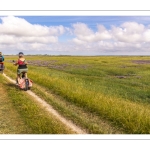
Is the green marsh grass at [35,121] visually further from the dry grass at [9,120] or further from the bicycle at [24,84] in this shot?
the bicycle at [24,84]

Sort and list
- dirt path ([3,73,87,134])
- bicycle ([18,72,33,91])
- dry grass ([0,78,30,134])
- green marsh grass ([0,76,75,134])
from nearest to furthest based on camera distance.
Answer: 1. green marsh grass ([0,76,75,134])
2. dry grass ([0,78,30,134])
3. dirt path ([3,73,87,134])
4. bicycle ([18,72,33,91])

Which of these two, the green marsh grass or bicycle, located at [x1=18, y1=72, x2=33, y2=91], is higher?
bicycle, located at [x1=18, y1=72, x2=33, y2=91]

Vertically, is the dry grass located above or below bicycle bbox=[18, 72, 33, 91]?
below

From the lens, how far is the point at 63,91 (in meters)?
12.5

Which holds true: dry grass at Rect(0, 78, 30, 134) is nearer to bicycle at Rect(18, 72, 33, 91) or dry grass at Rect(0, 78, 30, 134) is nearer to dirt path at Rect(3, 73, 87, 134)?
dirt path at Rect(3, 73, 87, 134)

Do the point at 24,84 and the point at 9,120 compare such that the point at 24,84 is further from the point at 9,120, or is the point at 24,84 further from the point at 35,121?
the point at 35,121

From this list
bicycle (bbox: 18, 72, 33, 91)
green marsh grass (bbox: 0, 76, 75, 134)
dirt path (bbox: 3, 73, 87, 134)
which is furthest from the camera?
bicycle (bbox: 18, 72, 33, 91)

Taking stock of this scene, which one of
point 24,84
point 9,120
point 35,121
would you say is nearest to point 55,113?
point 35,121

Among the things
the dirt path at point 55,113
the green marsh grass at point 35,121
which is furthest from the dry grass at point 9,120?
the dirt path at point 55,113

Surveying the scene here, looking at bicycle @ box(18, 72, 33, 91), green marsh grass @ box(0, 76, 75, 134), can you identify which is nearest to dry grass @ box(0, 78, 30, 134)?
green marsh grass @ box(0, 76, 75, 134)

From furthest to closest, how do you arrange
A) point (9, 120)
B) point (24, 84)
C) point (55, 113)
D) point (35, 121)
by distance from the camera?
point (24, 84)
point (55, 113)
point (9, 120)
point (35, 121)

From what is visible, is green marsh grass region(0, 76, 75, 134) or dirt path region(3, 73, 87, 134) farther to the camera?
dirt path region(3, 73, 87, 134)

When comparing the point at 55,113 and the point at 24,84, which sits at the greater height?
the point at 24,84
